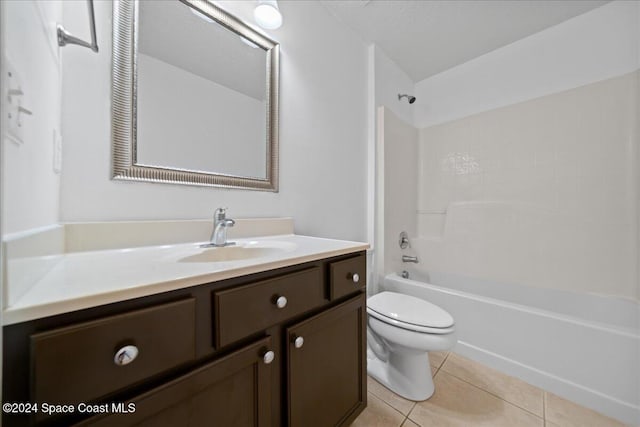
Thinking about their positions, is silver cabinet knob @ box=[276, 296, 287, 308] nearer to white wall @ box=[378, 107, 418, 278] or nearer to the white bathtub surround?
the white bathtub surround

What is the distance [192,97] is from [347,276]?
3.12 ft

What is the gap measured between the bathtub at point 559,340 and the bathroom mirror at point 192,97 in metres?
1.40

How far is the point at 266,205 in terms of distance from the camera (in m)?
1.18

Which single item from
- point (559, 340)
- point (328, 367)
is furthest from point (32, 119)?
point (559, 340)

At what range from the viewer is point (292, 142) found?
1292 millimetres

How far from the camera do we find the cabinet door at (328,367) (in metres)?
0.69

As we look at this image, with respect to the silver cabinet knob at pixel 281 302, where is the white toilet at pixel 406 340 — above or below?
below

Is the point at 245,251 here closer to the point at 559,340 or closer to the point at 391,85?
the point at 559,340

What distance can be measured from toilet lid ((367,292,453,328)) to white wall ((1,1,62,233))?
1.27 m

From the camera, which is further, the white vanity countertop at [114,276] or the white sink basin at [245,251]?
the white sink basin at [245,251]

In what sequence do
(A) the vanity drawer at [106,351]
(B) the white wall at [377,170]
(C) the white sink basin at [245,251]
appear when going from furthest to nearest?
(B) the white wall at [377,170], (C) the white sink basin at [245,251], (A) the vanity drawer at [106,351]

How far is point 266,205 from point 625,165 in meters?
2.20

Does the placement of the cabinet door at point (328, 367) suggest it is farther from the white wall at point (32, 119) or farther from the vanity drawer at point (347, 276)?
the white wall at point (32, 119)

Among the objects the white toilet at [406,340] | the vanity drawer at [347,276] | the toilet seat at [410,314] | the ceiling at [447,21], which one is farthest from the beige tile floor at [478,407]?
the ceiling at [447,21]
